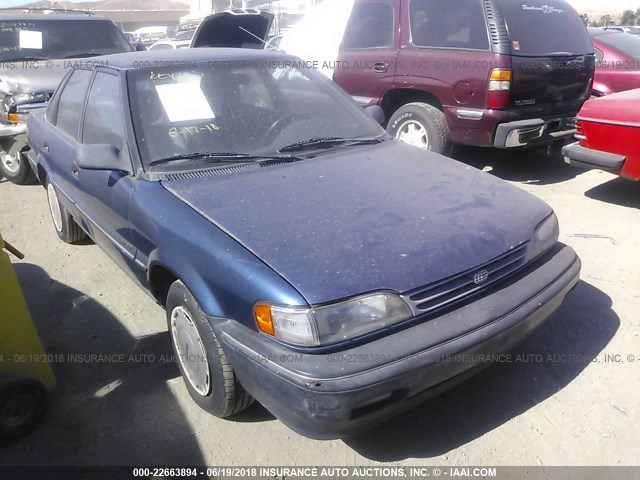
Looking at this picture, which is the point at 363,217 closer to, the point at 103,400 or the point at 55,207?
the point at 103,400

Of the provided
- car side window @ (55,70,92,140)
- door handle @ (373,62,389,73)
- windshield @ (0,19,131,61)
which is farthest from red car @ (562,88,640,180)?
windshield @ (0,19,131,61)

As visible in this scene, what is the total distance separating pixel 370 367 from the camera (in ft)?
6.33

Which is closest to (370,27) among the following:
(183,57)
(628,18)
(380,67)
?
(380,67)

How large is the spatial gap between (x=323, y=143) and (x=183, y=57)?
1040 millimetres

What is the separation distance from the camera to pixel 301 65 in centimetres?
364

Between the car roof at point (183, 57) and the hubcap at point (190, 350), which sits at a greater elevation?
the car roof at point (183, 57)

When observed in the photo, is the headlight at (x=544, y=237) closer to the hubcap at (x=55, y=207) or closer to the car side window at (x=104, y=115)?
the car side window at (x=104, y=115)

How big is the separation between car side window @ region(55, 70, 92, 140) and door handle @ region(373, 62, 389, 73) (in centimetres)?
329

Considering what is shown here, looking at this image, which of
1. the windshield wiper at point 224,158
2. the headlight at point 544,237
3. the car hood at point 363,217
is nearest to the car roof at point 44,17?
the windshield wiper at point 224,158

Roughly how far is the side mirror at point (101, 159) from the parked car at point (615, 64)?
22.4 ft

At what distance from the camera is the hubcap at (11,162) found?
5.99 metres

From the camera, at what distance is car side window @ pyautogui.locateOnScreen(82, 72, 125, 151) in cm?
297

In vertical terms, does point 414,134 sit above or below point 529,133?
below

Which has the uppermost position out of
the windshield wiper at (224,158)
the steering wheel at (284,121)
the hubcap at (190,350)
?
the steering wheel at (284,121)
